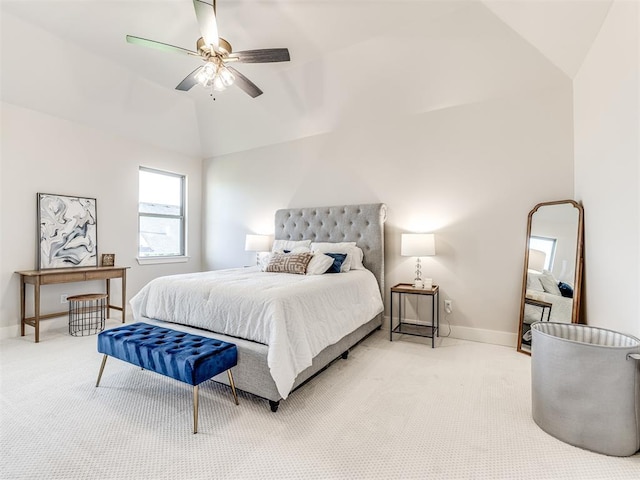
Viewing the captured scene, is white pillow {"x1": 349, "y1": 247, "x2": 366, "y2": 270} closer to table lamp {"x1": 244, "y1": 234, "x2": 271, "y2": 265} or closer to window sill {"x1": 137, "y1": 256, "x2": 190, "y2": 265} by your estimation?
table lamp {"x1": 244, "y1": 234, "x2": 271, "y2": 265}

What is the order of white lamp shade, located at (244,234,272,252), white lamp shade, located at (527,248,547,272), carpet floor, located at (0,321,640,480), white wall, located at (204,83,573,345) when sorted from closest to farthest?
carpet floor, located at (0,321,640,480) < white lamp shade, located at (527,248,547,272) < white wall, located at (204,83,573,345) < white lamp shade, located at (244,234,272,252)

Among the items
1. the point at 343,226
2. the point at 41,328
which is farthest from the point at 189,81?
the point at 41,328

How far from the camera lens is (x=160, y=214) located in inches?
212

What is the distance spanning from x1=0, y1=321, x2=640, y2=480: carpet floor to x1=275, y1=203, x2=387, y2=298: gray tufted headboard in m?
1.55

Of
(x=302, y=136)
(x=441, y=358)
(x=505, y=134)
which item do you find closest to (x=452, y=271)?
(x=441, y=358)

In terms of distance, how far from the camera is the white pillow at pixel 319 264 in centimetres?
352

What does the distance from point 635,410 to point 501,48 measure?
3159 millimetres

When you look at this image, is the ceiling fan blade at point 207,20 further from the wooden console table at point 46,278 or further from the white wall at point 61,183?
the wooden console table at point 46,278

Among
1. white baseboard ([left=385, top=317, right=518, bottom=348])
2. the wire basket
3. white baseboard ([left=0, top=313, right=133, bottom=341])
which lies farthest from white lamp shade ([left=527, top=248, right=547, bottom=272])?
white baseboard ([left=0, top=313, right=133, bottom=341])

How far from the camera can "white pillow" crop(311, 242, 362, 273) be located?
380 centimetres

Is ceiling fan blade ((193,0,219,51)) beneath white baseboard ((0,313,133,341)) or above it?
above

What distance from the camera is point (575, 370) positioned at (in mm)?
1790

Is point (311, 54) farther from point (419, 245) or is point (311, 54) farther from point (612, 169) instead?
point (612, 169)

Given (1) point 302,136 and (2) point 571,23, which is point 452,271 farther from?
(1) point 302,136
